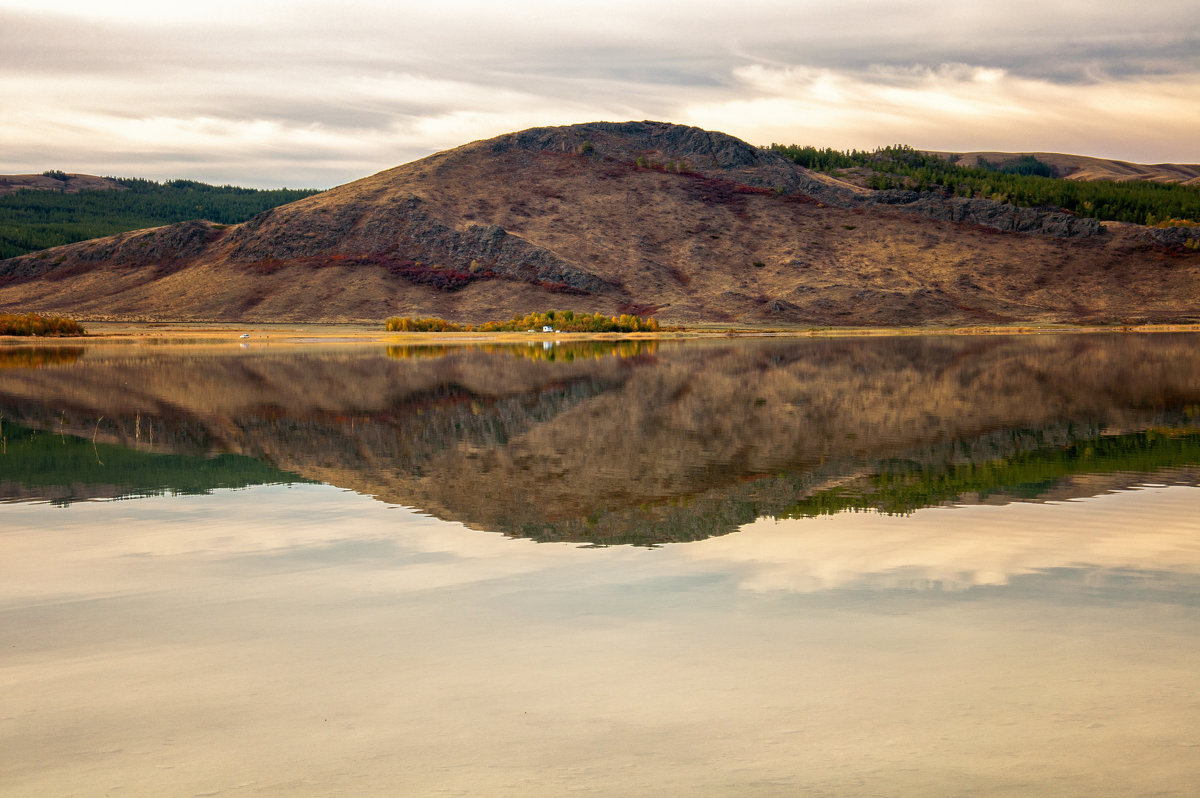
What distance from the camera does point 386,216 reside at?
192 m

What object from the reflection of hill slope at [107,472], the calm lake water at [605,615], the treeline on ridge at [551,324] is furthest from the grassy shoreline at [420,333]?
the calm lake water at [605,615]

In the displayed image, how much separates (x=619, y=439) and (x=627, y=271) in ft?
506

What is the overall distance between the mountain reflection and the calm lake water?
174 mm

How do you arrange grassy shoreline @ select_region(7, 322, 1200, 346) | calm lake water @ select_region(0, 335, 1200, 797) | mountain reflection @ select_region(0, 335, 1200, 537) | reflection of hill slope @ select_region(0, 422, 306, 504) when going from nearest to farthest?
calm lake water @ select_region(0, 335, 1200, 797) < mountain reflection @ select_region(0, 335, 1200, 537) < reflection of hill slope @ select_region(0, 422, 306, 504) < grassy shoreline @ select_region(7, 322, 1200, 346)

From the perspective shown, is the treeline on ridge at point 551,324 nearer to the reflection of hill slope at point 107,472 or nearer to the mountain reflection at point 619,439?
the mountain reflection at point 619,439

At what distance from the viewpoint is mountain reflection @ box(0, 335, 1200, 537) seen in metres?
18.2

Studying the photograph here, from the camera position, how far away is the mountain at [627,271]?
163m

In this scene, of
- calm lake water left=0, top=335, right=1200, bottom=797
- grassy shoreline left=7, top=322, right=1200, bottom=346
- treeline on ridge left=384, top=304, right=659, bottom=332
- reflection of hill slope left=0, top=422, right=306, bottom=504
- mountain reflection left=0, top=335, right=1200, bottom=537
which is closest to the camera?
calm lake water left=0, top=335, right=1200, bottom=797

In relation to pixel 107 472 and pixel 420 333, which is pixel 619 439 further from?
pixel 420 333

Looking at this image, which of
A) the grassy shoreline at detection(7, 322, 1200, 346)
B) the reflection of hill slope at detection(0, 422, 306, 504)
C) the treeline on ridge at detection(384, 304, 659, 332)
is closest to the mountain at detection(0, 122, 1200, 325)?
the grassy shoreline at detection(7, 322, 1200, 346)

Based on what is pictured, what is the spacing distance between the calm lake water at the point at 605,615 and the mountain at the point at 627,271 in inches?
5409

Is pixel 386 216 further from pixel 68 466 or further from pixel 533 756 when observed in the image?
pixel 533 756

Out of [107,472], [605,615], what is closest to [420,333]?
[107,472]

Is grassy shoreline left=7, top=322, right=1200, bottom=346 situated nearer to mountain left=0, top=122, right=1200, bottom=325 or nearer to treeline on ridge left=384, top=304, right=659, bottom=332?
treeline on ridge left=384, top=304, right=659, bottom=332
